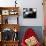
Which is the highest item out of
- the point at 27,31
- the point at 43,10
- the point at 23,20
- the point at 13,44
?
the point at 43,10

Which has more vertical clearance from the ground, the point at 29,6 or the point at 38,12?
the point at 29,6

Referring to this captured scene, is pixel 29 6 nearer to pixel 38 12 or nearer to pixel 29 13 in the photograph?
pixel 29 13

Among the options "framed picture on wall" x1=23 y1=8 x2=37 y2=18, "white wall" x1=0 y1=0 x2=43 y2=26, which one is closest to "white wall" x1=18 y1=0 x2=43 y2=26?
"white wall" x1=0 y1=0 x2=43 y2=26

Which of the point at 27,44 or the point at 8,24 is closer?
the point at 27,44

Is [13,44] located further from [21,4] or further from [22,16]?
[21,4]

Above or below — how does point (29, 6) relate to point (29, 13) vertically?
above

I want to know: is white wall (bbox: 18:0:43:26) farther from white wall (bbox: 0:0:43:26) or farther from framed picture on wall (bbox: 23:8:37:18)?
framed picture on wall (bbox: 23:8:37:18)

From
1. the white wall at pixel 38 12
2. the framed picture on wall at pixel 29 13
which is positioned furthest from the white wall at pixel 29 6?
the framed picture on wall at pixel 29 13

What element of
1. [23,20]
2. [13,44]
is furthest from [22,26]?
[13,44]

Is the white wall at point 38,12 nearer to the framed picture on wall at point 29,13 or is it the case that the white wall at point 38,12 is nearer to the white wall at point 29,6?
the white wall at point 29,6

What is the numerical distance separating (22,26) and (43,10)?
0.94 metres

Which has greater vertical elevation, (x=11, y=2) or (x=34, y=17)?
(x=11, y=2)

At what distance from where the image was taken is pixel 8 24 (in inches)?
216

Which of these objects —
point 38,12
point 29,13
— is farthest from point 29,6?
point 38,12
